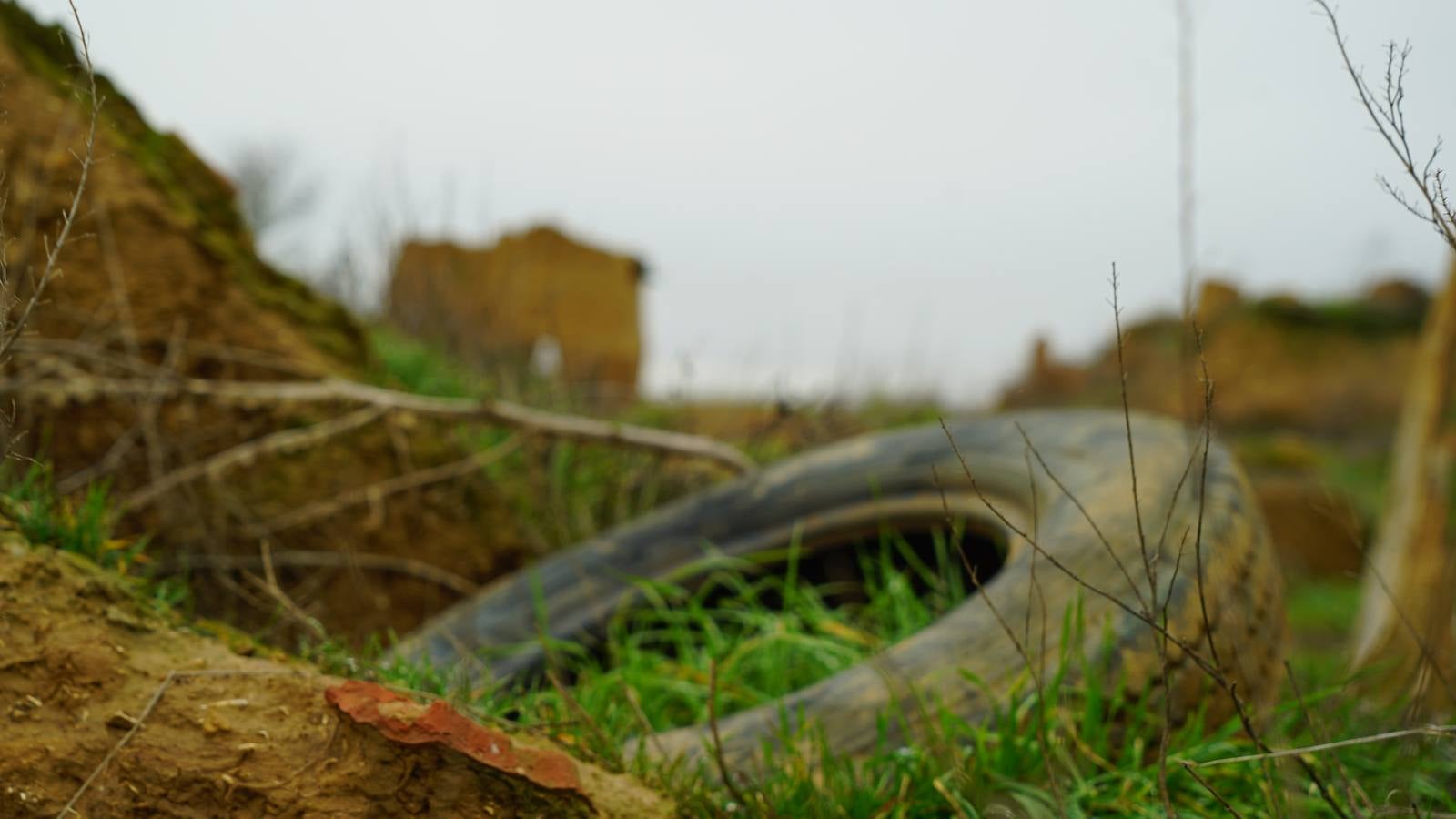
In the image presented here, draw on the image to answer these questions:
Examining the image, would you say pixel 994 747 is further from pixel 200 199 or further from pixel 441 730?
pixel 200 199

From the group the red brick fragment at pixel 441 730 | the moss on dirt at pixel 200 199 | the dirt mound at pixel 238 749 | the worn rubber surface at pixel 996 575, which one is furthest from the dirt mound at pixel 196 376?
the red brick fragment at pixel 441 730

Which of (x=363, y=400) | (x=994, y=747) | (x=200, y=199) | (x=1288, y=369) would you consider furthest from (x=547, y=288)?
(x=1288, y=369)

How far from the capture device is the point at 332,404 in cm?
386

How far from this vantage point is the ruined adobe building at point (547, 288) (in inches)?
272

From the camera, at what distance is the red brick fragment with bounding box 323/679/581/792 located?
5.01 feet

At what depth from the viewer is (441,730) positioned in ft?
5.03

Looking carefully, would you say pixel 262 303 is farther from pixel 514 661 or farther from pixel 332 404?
pixel 514 661

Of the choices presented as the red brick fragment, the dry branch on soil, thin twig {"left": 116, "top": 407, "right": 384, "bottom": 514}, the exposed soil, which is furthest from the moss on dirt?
the exposed soil

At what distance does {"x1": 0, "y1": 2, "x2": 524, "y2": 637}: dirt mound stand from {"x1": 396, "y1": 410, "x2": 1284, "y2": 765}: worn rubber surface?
40cm

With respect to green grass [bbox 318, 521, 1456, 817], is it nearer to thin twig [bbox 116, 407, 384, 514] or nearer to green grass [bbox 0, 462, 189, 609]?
green grass [bbox 0, 462, 189, 609]

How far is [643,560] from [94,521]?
1791 mm

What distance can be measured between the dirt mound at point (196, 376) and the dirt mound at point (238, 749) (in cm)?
150

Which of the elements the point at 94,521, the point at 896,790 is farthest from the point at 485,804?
the point at 94,521

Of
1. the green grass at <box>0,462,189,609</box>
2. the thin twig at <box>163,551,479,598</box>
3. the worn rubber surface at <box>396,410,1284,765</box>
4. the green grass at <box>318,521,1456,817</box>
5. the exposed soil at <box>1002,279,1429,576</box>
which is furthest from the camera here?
the exposed soil at <box>1002,279,1429,576</box>
